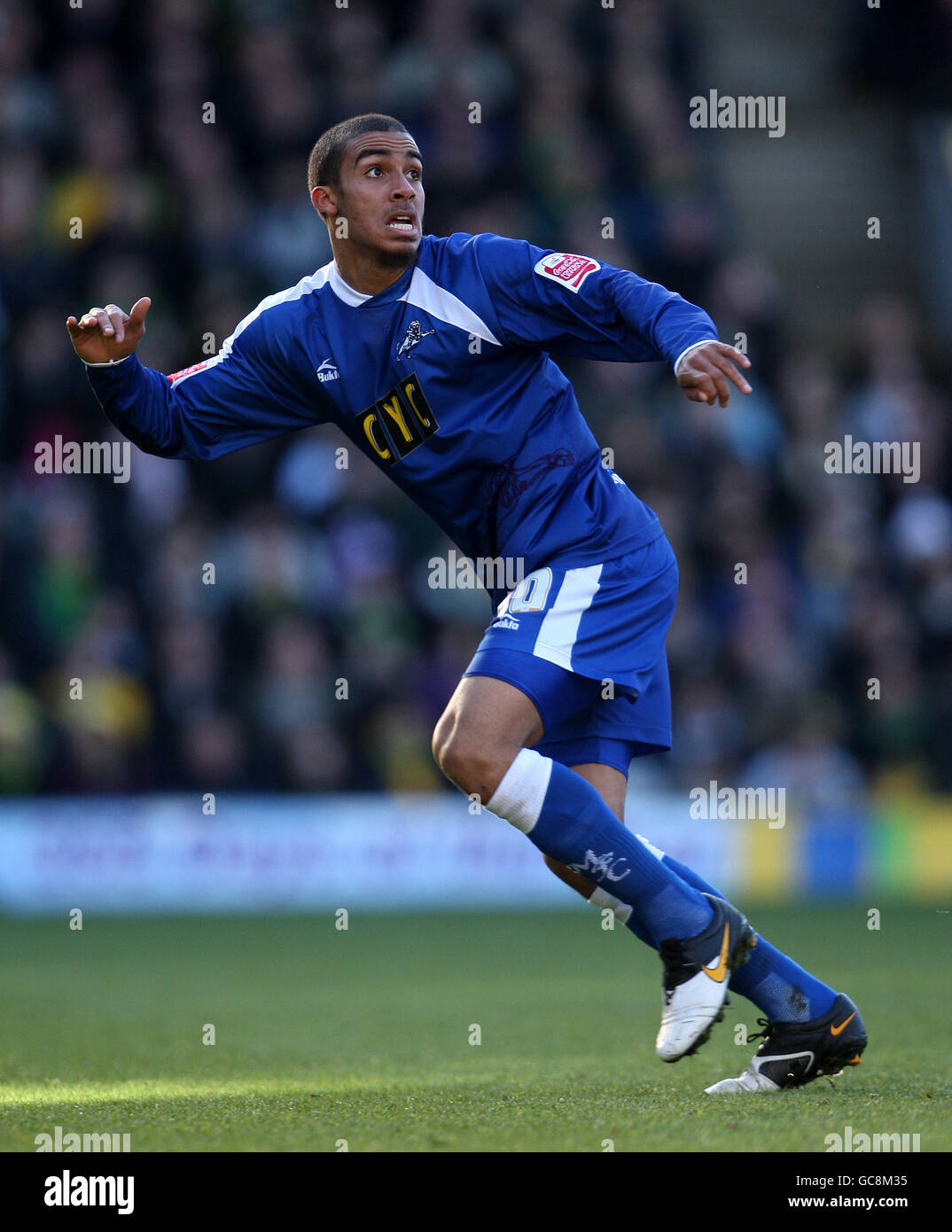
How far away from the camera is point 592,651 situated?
4586 millimetres

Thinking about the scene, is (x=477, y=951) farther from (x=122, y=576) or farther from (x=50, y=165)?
(x=50, y=165)

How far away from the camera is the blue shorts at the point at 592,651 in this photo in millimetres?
4520

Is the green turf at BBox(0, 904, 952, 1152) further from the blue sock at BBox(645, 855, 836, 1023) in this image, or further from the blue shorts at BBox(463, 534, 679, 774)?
the blue shorts at BBox(463, 534, 679, 774)

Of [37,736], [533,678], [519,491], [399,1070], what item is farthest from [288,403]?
[37,736]

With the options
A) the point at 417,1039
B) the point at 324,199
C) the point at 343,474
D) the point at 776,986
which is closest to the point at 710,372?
the point at 324,199

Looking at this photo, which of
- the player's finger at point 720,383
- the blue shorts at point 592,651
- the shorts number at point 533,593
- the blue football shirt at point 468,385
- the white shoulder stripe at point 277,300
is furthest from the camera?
the white shoulder stripe at point 277,300

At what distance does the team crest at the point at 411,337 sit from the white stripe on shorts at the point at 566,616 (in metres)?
0.77

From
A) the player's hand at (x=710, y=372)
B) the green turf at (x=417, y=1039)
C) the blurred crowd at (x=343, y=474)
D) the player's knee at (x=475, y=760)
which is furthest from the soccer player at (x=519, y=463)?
the blurred crowd at (x=343, y=474)

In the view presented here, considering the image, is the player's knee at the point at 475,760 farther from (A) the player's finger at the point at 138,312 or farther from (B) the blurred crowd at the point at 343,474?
(B) the blurred crowd at the point at 343,474

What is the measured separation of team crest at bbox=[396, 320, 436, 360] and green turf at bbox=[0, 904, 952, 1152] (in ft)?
6.58

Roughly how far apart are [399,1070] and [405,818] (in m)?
6.84

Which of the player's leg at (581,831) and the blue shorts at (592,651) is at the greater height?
the blue shorts at (592,651)

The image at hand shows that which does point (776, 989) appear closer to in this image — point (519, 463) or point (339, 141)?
point (519, 463)

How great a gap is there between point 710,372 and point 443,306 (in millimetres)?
983
